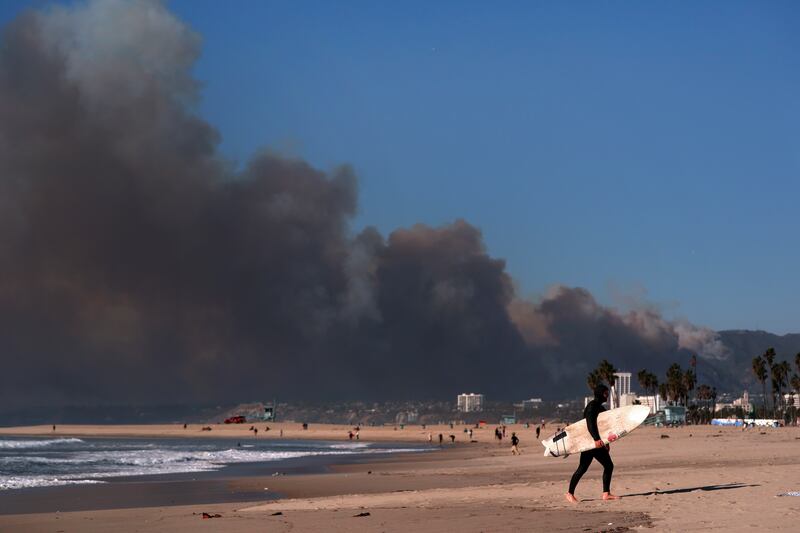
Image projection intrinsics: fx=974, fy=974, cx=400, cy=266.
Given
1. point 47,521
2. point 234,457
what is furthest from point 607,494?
point 234,457

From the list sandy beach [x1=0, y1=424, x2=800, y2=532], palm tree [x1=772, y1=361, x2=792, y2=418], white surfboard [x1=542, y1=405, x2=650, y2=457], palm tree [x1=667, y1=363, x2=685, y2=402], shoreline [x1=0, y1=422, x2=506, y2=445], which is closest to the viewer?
sandy beach [x1=0, y1=424, x2=800, y2=532]

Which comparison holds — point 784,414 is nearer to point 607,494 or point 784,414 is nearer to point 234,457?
point 234,457

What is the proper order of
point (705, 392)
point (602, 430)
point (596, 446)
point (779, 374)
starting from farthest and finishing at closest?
point (705, 392), point (779, 374), point (602, 430), point (596, 446)

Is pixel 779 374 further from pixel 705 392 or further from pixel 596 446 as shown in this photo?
pixel 596 446

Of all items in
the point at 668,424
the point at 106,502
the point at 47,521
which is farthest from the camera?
the point at 668,424

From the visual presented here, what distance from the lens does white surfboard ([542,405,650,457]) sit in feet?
63.4

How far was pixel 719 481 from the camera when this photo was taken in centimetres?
2170

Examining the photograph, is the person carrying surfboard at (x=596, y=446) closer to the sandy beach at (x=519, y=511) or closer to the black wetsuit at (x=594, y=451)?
the black wetsuit at (x=594, y=451)

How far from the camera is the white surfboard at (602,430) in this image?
19.3 m

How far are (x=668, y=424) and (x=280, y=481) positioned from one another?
85.9 meters

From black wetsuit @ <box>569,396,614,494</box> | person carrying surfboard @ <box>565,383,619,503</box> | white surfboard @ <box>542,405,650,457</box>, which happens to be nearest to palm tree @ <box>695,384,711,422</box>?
white surfboard @ <box>542,405,650,457</box>

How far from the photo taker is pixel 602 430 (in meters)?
20.4

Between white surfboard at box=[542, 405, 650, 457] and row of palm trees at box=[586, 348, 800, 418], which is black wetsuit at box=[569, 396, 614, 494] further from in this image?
row of palm trees at box=[586, 348, 800, 418]

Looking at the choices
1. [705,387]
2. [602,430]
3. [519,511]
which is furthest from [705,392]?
[519,511]
